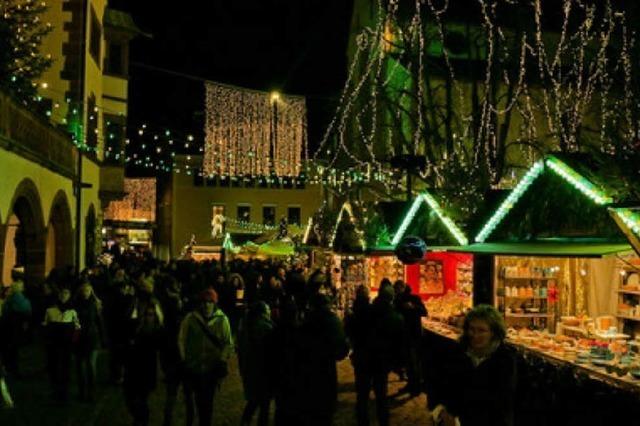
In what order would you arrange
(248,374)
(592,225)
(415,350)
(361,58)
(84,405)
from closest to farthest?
1. (248,374)
2. (592,225)
3. (84,405)
4. (415,350)
5. (361,58)

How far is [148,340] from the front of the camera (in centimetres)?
904

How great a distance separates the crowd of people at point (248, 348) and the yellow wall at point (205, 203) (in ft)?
137

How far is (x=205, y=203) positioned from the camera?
55.8 meters

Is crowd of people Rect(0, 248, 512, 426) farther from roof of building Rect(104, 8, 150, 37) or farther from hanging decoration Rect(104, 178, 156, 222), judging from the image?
hanging decoration Rect(104, 178, 156, 222)

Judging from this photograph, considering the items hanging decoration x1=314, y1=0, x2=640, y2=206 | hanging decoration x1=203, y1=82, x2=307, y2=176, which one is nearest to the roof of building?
hanging decoration x1=203, y1=82, x2=307, y2=176

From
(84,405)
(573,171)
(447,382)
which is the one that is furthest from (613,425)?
(84,405)

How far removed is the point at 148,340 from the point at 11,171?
6.74 metres

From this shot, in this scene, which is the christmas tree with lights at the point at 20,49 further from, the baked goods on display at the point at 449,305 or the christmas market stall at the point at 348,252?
the baked goods on display at the point at 449,305

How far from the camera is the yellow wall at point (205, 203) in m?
55.6

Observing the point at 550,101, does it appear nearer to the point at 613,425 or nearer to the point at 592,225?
the point at 592,225

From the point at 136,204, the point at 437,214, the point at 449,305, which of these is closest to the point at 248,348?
the point at 437,214

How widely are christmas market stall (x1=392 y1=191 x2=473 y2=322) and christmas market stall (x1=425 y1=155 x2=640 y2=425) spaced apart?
76 cm

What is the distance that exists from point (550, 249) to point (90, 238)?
66.1 ft

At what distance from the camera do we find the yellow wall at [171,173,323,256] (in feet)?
182
